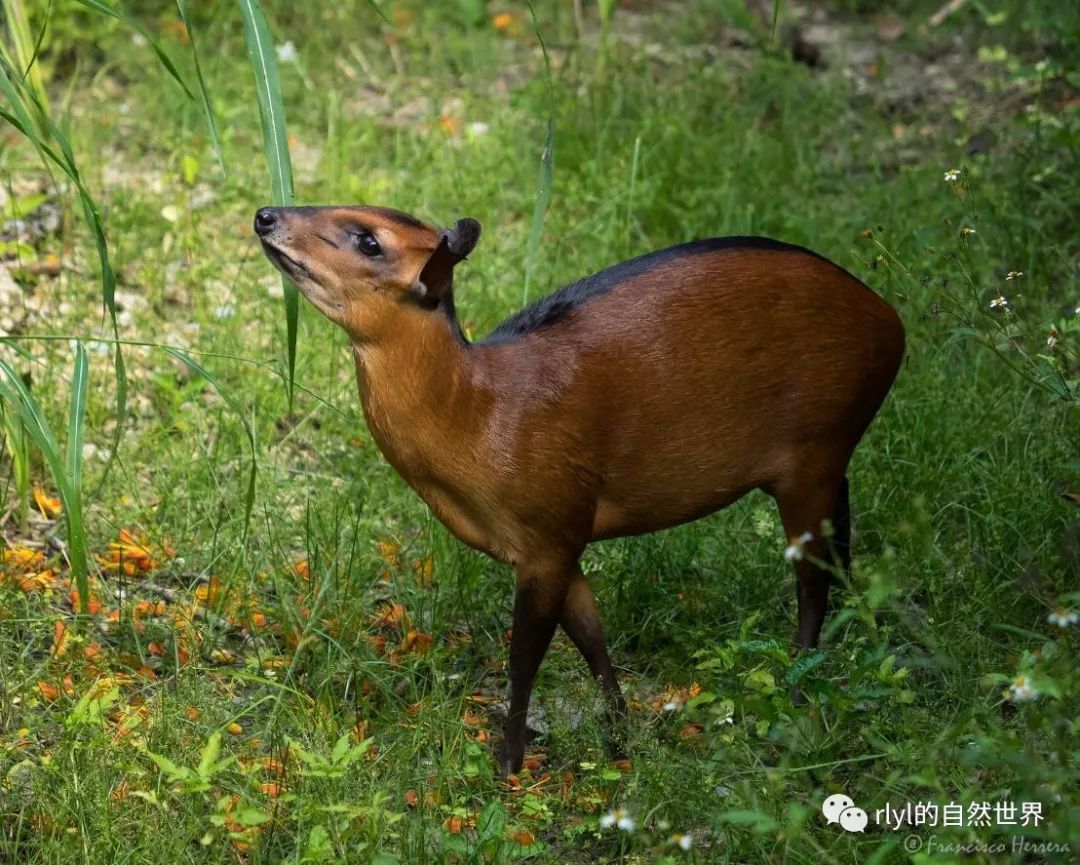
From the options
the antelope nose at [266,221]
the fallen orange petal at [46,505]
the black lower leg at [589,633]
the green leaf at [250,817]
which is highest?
the antelope nose at [266,221]

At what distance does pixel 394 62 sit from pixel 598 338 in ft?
13.8

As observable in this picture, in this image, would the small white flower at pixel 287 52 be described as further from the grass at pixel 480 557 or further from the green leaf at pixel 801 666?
the green leaf at pixel 801 666

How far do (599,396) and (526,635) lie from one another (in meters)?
0.57

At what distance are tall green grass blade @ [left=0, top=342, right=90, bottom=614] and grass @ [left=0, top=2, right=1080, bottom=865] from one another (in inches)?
9.5

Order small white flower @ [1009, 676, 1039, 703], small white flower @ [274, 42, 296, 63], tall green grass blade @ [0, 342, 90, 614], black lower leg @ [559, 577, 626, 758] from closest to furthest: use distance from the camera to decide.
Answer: small white flower @ [1009, 676, 1039, 703] → tall green grass blade @ [0, 342, 90, 614] → black lower leg @ [559, 577, 626, 758] → small white flower @ [274, 42, 296, 63]

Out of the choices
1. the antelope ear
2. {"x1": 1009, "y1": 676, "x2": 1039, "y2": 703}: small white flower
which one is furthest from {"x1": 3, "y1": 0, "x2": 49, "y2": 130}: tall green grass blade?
{"x1": 1009, "y1": 676, "x2": 1039, "y2": 703}: small white flower

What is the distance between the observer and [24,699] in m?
3.94

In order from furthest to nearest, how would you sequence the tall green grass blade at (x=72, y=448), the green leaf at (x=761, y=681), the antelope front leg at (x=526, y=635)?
the antelope front leg at (x=526, y=635)
the green leaf at (x=761, y=681)
the tall green grass blade at (x=72, y=448)

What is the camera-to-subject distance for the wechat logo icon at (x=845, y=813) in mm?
3396

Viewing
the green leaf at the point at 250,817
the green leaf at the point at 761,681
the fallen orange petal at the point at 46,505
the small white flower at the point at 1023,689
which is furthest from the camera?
the fallen orange petal at the point at 46,505

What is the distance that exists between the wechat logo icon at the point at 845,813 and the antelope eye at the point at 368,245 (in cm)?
147

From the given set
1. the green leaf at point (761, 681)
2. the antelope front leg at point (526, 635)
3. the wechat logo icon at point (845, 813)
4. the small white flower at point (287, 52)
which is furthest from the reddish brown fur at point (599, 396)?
the small white flower at point (287, 52)

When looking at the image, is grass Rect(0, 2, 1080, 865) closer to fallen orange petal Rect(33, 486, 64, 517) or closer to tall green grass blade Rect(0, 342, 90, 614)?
fallen orange petal Rect(33, 486, 64, 517)

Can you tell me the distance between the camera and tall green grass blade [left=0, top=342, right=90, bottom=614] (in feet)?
11.0
